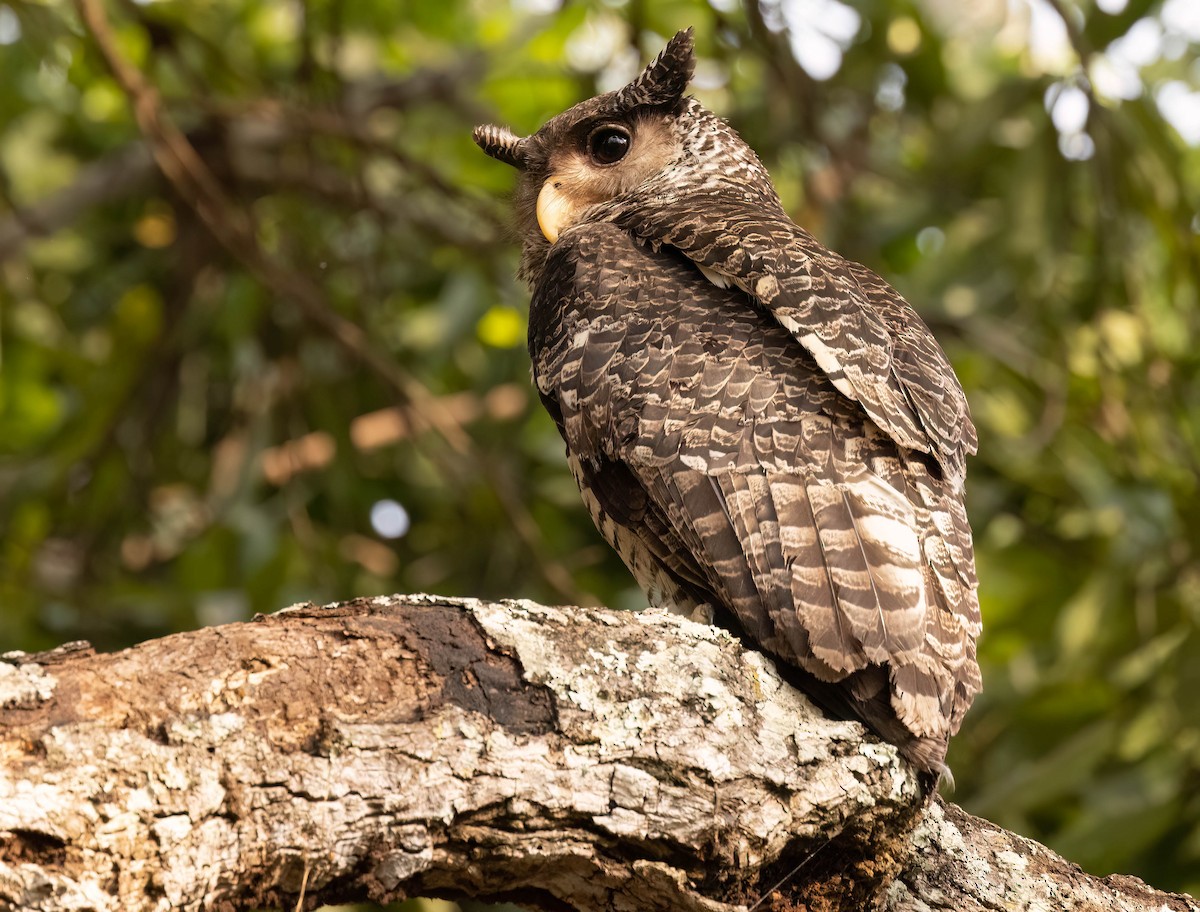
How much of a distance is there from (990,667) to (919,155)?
390cm

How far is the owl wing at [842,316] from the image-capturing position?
324 cm

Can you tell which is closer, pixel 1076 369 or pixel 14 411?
pixel 1076 369

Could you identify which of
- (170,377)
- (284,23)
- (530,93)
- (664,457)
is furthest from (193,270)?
(664,457)

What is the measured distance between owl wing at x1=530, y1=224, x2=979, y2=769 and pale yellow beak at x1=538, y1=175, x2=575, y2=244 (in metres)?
0.59

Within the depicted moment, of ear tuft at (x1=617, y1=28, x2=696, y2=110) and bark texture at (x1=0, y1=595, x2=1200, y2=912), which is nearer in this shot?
bark texture at (x1=0, y1=595, x2=1200, y2=912)

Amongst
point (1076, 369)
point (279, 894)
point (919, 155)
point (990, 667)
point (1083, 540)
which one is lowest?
point (279, 894)

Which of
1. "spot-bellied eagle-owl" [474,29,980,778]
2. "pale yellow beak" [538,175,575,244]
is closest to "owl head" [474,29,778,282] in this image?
"pale yellow beak" [538,175,575,244]

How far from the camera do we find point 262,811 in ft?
6.82

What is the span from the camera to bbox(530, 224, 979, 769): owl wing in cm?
279

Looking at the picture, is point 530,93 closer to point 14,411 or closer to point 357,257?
point 357,257

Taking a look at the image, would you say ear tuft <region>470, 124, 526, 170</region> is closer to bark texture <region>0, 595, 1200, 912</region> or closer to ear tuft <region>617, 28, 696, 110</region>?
ear tuft <region>617, 28, 696, 110</region>

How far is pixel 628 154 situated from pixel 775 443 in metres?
1.81

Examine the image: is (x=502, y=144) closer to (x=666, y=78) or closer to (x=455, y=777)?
(x=666, y=78)

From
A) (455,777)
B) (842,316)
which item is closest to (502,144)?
(842,316)
